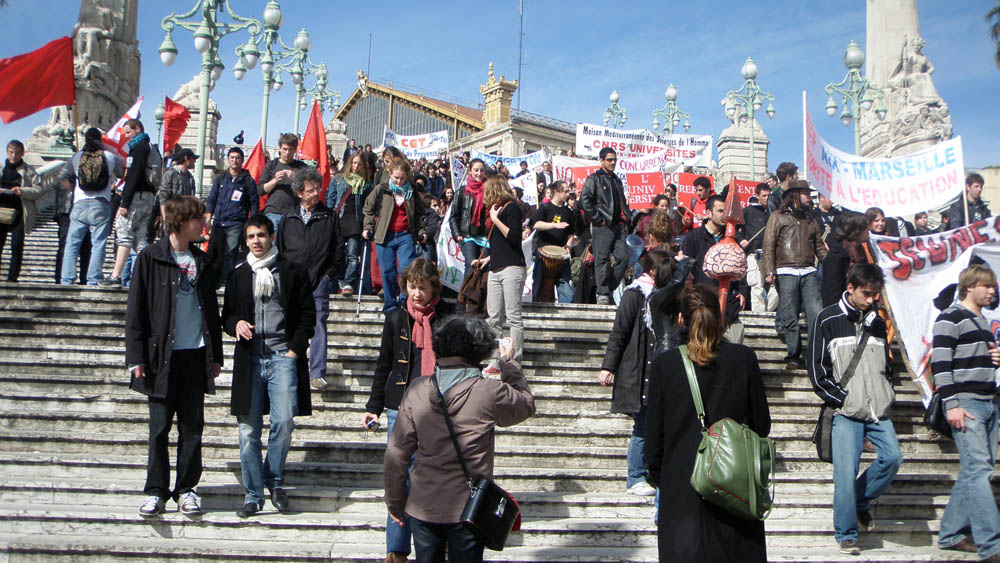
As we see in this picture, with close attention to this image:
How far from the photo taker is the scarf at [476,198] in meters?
9.14

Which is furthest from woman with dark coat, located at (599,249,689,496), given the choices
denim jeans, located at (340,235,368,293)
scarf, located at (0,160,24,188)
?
scarf, located at (0,160,24,188)

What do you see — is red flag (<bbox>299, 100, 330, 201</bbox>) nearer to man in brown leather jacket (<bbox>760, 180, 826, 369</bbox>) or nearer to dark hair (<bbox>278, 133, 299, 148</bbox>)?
dark hair (<bbox>278, 133, 299, 148</bbox>)

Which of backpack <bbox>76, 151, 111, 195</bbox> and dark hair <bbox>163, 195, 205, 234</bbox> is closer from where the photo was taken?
dark hair <bbox>163, 195, 205, 234</bbox>

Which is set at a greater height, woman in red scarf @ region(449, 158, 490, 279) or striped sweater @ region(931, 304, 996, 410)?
woman in red scarf @ region(449, 158, 490, 279)

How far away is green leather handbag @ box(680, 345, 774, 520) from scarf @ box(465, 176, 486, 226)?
565cm

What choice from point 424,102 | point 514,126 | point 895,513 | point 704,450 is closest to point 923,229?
point 895,513

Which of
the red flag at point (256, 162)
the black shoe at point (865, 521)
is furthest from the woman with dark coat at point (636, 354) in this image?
the red flag at point (256, 162)

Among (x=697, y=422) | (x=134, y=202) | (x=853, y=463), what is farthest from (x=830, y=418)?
(x=134, y=202)

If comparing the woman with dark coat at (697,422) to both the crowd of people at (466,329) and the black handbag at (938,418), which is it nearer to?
the crowd of people at (466,329)

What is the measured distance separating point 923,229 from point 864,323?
8886 millimetres

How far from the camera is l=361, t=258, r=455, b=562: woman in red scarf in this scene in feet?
17.4

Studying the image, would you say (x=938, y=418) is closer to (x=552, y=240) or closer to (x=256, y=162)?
(x=552, y=240)

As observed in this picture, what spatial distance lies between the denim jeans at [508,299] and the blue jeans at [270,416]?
8.74 ft

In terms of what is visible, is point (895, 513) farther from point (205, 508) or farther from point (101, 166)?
point (101, 166)
